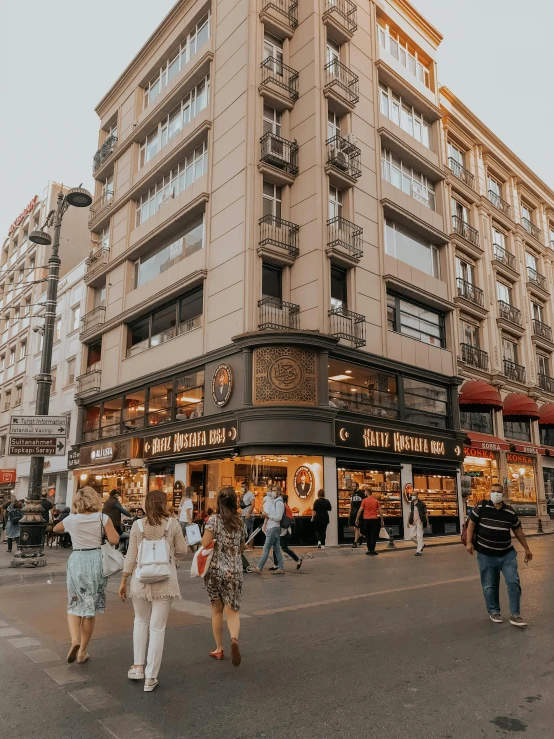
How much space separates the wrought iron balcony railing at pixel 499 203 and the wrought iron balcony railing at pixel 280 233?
740 inches

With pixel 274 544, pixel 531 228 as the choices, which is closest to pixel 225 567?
pixel 274 544

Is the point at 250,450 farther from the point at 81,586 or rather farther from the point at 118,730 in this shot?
the point at 118,730

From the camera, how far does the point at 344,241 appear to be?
22188 mm

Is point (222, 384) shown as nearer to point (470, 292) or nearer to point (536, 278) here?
point (470, 292)

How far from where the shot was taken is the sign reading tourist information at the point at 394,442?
2020 cm

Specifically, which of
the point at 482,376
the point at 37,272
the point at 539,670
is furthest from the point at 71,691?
the point at 37,272

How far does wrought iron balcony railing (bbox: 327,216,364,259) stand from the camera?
21.7m

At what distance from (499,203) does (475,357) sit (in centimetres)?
1204

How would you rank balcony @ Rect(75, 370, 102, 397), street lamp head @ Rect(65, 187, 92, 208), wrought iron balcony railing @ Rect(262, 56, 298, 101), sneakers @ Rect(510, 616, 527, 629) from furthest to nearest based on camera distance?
1. balcony @ Rect(75, 370, 102, 397)
2. wrought iron balcony railing @ Rect(262, 56, 298, 101)
3. street lamp head @ Rect(65, 187, 92, 208)
4. sneakers @ Rect(510, 616, 527, 629)

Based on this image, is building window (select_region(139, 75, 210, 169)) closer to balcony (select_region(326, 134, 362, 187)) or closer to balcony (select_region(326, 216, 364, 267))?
balcony (select_region(326, 134, 362, 187))

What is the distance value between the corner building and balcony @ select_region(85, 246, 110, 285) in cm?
55

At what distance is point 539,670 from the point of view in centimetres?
546

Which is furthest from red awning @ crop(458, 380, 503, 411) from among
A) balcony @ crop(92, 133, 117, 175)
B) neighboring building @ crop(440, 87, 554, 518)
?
balcony @ crop(92, 133, 117, 175)

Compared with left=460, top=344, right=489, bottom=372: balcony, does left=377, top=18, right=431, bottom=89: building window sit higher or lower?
higher
